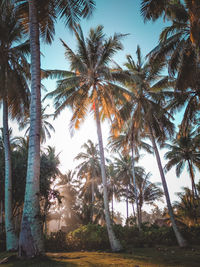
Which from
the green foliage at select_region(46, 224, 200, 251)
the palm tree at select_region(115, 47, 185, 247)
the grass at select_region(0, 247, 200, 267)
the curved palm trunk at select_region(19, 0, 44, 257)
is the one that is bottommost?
the green foliage at select_region(46, 224, 200, 251)

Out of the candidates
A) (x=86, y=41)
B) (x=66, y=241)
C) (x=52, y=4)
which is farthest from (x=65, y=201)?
(x=52, y=4)

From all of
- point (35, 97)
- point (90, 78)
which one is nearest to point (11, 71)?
point (90, 78)

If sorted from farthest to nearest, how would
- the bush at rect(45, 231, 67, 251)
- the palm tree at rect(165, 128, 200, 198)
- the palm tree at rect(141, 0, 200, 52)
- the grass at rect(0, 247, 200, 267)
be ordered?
1. the palm tree at rect(165, 128, 200, 198)
2. the bush at rect(45, 231, 67, 251)
3. the palm tree at rect(141, 0, 200, 52)
4. the grass at rect(0, 247, 200, 267)

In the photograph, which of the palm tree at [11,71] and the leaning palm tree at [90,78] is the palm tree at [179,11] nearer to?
the leaning palm tree at [90,78]

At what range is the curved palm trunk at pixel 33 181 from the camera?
146 inches

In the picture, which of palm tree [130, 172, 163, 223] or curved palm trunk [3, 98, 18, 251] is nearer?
curved palm trunk [3, 98, 18, 251]

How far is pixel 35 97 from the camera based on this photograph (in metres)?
5.21

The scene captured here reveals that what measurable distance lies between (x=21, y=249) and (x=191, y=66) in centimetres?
1010

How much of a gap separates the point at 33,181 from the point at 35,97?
257 centimetres

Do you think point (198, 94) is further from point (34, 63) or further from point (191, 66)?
point (34, 63)

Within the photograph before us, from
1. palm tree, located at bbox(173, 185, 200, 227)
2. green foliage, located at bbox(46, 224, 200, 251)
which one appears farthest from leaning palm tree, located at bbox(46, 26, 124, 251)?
palm tree, located at bbox(173, 185, 200, 227)

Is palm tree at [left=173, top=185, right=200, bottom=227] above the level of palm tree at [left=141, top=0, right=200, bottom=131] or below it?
below

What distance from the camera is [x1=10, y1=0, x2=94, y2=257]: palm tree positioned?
377 centimetres

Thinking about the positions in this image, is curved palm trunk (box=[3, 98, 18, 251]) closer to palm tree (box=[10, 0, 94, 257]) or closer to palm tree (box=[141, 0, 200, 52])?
palm tree (box=[10, 0, 94, 257])
